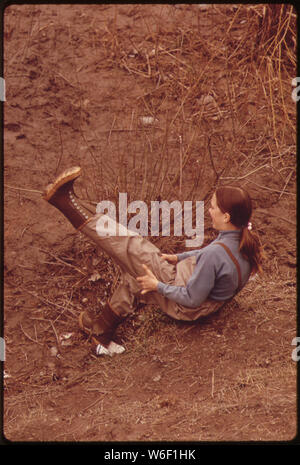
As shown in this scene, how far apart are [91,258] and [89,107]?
46.6 inches

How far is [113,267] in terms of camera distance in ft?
12.5

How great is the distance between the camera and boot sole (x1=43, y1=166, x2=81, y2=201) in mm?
3156

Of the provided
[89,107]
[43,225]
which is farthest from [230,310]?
[89,107]

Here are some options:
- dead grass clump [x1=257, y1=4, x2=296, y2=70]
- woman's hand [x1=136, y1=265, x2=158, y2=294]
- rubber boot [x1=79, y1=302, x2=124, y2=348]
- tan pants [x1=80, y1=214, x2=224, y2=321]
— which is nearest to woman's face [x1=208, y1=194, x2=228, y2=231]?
tan pants [x1=80, y1=214, x2=224, y2=321]

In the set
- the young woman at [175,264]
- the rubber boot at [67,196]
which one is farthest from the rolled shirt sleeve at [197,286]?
the rubber boot at [67,196]

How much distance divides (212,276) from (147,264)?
38 cm

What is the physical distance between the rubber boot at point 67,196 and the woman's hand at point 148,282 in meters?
0.40

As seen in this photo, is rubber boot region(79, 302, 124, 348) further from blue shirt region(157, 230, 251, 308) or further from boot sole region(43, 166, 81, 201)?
boot sole region(43, 166, 81, 201)

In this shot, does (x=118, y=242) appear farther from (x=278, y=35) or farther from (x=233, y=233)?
(x=278, y=35)

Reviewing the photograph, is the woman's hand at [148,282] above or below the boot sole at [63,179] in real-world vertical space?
below

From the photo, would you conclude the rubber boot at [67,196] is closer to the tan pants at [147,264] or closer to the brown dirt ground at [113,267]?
the tan pants at [147,264]

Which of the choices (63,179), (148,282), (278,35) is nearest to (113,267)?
(148,282)

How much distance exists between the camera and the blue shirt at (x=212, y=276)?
303cm

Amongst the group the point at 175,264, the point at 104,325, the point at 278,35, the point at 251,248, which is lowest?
the point at 104,325
